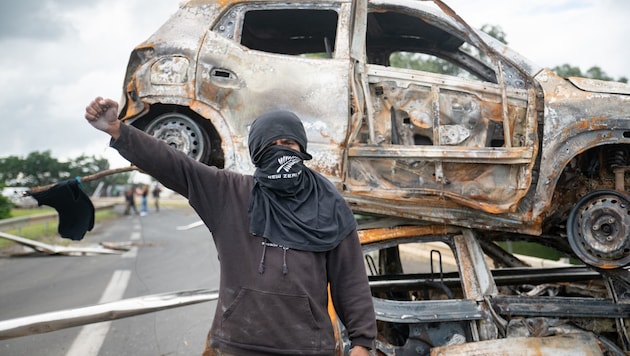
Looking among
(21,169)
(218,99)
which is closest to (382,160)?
(218,99)

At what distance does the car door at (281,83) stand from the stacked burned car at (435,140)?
0.01 meters

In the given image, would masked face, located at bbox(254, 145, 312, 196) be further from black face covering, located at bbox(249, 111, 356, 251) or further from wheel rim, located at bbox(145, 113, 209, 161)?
wheel rim, located at bbox(145, 113, 209, 161)

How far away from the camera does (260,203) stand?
6.89ft

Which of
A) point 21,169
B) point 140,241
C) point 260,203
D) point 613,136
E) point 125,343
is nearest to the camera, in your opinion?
point 260,203

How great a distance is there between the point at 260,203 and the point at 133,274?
20.1ft

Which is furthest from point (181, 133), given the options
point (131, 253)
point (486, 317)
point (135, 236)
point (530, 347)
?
point (135, 236)

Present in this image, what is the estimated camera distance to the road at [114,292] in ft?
14.4

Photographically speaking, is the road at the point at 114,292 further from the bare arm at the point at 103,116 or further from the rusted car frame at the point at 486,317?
the bare arm at the point at 103,116

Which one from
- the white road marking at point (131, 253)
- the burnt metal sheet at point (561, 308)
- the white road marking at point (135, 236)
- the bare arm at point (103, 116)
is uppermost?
the bare arm at point (103, 116)

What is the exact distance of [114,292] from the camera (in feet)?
20.5

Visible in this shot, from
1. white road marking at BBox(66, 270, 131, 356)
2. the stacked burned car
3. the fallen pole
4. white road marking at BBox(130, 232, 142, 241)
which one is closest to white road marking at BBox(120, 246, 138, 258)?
white road marking at BBox(130, 232, 142, 241)

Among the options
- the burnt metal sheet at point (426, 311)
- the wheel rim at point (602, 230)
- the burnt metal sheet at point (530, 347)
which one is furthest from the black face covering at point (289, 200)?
the wheel rim at point (602, 230)

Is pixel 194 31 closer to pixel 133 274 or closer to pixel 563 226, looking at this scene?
pixel 563 226

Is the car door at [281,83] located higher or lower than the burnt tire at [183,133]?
higher
